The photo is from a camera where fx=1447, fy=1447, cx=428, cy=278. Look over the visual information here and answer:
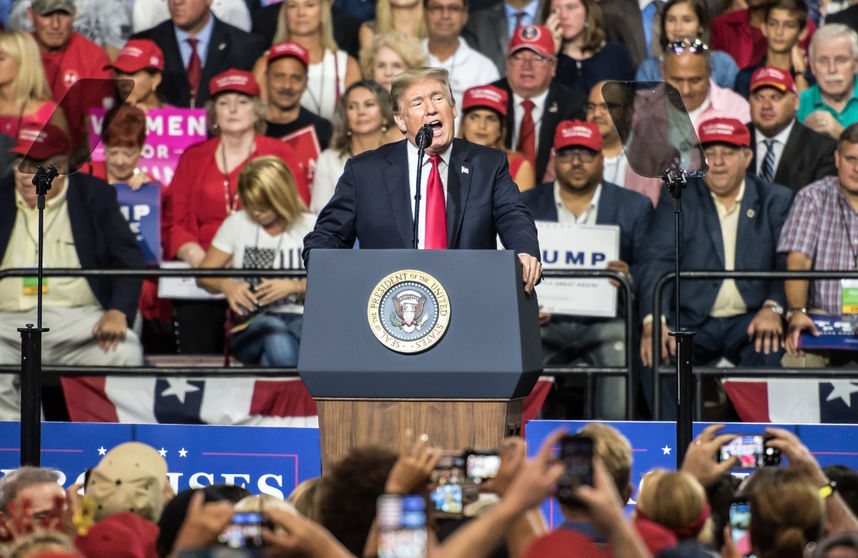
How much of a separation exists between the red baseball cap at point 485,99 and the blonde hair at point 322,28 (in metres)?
0.98

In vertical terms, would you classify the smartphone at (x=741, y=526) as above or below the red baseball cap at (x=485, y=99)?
below

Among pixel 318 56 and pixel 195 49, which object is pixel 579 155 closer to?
pixel 318 56

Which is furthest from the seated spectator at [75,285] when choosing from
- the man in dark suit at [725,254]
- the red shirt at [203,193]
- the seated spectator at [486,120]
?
the man in dark suit at [725,254]

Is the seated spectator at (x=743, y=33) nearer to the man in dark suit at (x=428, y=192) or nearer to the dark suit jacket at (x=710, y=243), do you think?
the dark suit jacket at (x=710, y=243)

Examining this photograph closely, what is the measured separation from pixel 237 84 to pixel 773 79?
3.16 meters

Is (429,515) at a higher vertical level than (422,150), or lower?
lower

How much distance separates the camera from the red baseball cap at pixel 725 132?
814 cm

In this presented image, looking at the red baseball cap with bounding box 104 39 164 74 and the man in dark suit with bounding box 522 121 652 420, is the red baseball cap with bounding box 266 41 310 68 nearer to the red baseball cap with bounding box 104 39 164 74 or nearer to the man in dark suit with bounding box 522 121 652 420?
the red baseball cap with bounding box 104 39 164 74

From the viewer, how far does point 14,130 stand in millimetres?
8820

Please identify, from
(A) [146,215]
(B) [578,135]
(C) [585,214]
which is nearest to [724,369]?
(C) [585,214]

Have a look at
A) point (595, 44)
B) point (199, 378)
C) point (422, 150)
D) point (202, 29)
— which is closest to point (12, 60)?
point (202, 29)

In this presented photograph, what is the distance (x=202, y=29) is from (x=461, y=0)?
1648 millimetres

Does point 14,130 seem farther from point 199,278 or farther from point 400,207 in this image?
point 400,207

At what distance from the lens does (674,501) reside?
126 inches
